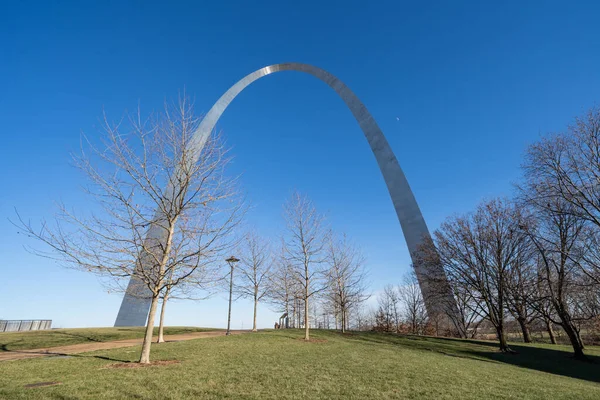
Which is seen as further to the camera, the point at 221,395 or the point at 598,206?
the point at 598,206


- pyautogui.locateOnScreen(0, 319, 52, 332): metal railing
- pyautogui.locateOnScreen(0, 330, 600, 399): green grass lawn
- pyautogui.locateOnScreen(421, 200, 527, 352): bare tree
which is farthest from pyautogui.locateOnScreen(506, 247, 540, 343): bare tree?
pyautogui.locateOnScreen(0, 319, 52, 332): metal railing

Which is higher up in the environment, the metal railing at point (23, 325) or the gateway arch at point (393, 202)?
the gateway arch at point (393, 202)

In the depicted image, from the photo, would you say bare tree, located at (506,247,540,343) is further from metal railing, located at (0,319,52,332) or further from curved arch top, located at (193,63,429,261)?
metal railing, located at (0,319,52,332)

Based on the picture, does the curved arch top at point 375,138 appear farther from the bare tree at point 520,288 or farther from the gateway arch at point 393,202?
the bare tree at point 520,288

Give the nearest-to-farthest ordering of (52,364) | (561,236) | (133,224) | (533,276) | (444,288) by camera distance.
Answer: (52,364) → (133,224) → (561,236) → (444,288) → (533,276)

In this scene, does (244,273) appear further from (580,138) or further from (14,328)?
(580,138)

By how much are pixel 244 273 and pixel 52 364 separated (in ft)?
58.3

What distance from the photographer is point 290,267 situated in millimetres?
20000

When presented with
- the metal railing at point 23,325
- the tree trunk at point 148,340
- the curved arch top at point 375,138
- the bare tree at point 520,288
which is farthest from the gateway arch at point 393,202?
the tree trunk at point 148,340

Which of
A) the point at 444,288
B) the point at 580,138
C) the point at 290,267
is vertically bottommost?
the point at 444,288

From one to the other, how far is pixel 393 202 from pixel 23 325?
34899 millimetres

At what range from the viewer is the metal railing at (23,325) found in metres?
25.7

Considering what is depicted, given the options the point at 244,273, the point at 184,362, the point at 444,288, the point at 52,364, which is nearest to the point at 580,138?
the point at 444,288

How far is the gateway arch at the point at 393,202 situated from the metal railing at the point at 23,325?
9.45m
